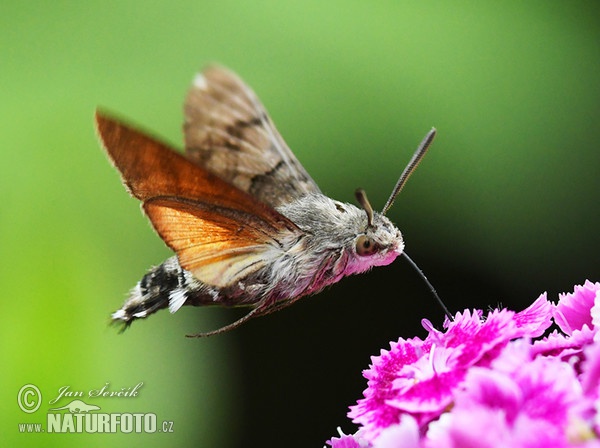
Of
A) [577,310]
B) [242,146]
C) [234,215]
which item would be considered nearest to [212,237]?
[234,215]

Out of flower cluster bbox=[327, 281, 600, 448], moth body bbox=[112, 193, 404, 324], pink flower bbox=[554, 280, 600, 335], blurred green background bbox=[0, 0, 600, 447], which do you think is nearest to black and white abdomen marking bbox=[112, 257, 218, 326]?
moth body bbox=[112, 193, 404, 324]

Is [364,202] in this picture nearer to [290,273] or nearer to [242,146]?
[290,273]

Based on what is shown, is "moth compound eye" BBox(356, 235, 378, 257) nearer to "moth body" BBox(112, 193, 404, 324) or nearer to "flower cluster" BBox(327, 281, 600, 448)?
"moth body" BBox(112, 193, 404, 324)

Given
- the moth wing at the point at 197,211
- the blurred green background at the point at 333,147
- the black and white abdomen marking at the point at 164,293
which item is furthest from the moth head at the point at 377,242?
the blurred green background at the point at 333,147

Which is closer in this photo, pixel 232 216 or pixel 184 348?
pixel 232 216

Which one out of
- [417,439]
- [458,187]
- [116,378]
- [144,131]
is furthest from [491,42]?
[417,439]

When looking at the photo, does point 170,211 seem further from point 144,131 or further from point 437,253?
point 437,253

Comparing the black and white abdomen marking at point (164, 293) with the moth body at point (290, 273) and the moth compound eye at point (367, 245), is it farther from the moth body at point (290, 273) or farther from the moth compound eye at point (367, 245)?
the moth compound eye at point (367, 245)
